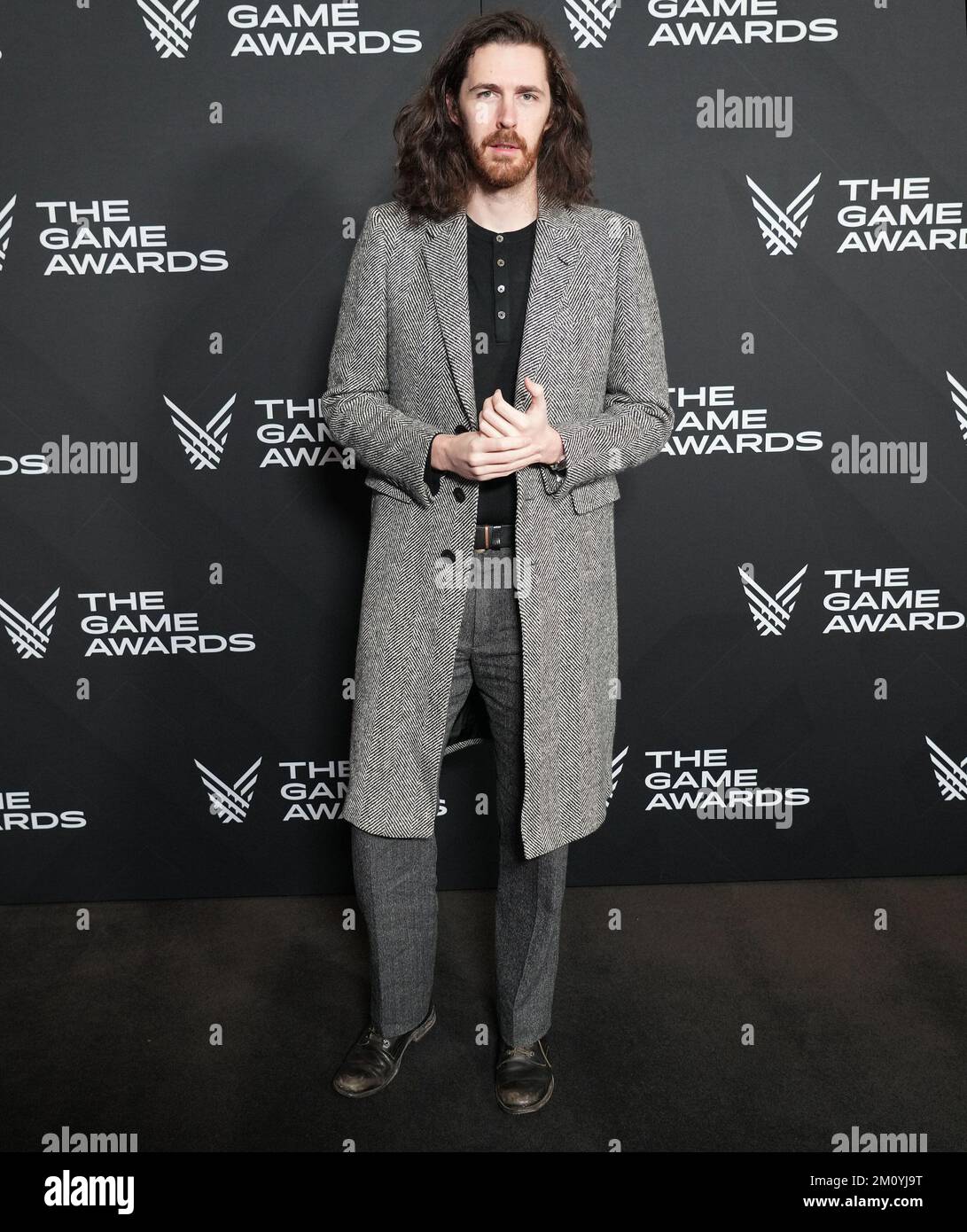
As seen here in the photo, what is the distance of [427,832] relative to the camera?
6.44 feet

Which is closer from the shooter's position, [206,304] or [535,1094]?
[535,1094]

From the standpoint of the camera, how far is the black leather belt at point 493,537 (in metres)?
1.86

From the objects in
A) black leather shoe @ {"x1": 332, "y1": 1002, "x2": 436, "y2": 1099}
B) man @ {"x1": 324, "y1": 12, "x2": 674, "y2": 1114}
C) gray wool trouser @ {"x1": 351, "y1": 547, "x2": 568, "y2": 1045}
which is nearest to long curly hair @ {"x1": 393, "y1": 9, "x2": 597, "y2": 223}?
man @ {"x1": 324, "y1": 12, "x2": 674, "y2": 1114}

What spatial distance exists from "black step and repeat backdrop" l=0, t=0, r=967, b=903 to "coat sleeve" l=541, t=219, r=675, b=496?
26.1 inches

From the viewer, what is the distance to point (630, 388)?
1962 mm

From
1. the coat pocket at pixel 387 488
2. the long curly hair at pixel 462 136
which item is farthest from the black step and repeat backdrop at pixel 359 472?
the coat pocket at pixel 387 488

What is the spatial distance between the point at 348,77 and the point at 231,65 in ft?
0.93

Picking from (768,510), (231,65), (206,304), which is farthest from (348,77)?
(768,510)

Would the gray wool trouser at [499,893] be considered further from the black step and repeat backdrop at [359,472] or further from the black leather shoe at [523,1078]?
the black step and repeat backdrop at [359,472]

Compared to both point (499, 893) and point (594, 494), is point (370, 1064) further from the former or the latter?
point (594, 494)

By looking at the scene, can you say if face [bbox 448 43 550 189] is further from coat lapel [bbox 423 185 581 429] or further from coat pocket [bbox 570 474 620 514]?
coat pocket [bbox 570 474 620 514]

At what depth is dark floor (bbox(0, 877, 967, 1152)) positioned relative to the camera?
6.42 feet

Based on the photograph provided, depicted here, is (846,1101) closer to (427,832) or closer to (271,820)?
(427,832)

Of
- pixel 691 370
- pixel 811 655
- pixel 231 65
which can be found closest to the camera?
pixel 231 65
